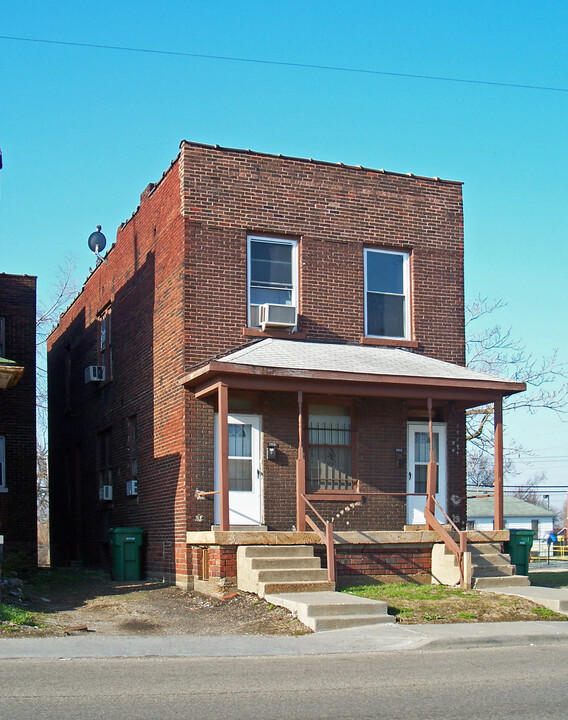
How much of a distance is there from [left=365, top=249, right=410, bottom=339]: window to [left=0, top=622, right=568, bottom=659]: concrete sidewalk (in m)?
7.31

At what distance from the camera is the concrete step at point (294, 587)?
1352 cm

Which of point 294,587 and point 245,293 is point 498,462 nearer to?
point 294,587

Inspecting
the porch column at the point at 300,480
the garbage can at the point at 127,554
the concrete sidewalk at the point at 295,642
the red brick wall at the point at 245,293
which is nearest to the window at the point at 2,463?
the red brick wall at the point at 245,293

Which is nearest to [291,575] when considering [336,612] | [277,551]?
[277,551]

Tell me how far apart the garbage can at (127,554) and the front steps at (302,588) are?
13.8ft

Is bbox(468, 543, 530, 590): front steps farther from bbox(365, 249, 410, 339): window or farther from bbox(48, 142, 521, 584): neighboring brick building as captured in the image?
bbox(365, 249, 410, 339): window

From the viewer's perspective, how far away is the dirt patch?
12.0m

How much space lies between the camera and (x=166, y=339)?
1753cm

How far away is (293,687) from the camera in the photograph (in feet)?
26.9

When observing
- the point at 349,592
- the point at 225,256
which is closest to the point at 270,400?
the point at 225,256

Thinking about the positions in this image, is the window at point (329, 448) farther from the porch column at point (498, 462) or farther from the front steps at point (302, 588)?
the porch column at point (498, 462)

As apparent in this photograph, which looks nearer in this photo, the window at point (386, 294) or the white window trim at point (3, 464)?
the window at point (386, 294)

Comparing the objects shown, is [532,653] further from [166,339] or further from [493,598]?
[166,339]

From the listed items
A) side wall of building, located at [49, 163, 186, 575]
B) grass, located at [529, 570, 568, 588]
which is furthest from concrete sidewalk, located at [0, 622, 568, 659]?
grass, located at [529, 570, 568, 588]
